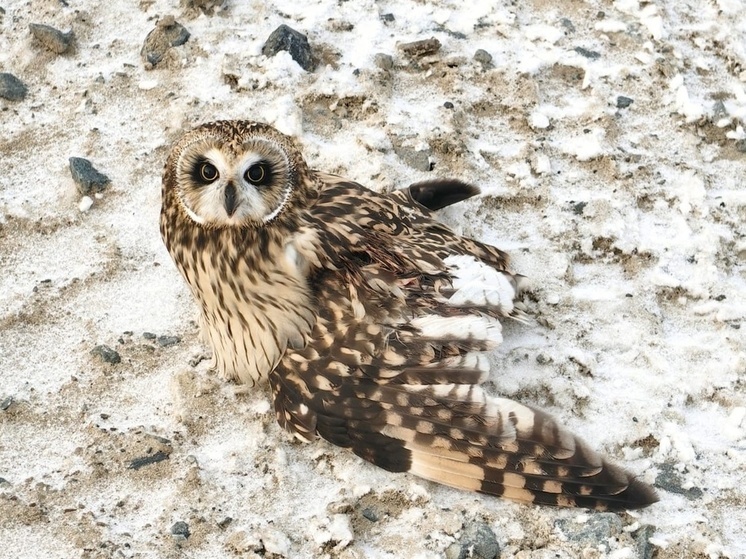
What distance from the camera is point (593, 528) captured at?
3701mm

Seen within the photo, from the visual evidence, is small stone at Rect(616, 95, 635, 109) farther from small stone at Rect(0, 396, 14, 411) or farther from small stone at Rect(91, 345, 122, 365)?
small stone at Rect(0, 396, 14, 411)

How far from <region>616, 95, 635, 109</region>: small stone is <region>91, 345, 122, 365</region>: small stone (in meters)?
3.23

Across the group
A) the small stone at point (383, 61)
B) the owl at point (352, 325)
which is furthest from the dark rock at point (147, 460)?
the small stone at point (383, 61)

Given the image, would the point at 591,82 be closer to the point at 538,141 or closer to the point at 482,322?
the point at 538,141

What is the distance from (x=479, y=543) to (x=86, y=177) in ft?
9.50

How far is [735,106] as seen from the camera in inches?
226

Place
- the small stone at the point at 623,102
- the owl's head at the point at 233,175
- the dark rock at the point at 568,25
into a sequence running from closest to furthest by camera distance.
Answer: the owl's head at the point at 233,175
the small stone at the point at 623,102
the dark rock at the point at 568,25

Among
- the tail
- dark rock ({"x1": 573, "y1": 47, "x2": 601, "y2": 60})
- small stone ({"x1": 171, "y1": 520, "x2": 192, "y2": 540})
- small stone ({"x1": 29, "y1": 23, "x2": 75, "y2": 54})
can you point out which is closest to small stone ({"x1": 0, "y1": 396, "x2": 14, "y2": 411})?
small stone ({"x1": 171, "y1": 520, "x2": 192, "y2": 540})

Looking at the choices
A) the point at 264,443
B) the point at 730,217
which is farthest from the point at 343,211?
the point at 730,217

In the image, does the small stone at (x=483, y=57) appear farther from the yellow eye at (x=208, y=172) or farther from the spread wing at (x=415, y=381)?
the yellow eye at (x=208, y=172)

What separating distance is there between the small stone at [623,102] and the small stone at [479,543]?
3.00 m

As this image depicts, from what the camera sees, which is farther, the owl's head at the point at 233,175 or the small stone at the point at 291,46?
the small stone at the point at 291,46

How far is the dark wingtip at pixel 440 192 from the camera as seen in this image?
493 cm

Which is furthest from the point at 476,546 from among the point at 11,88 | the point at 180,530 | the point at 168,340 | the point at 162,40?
the point at 11,88
